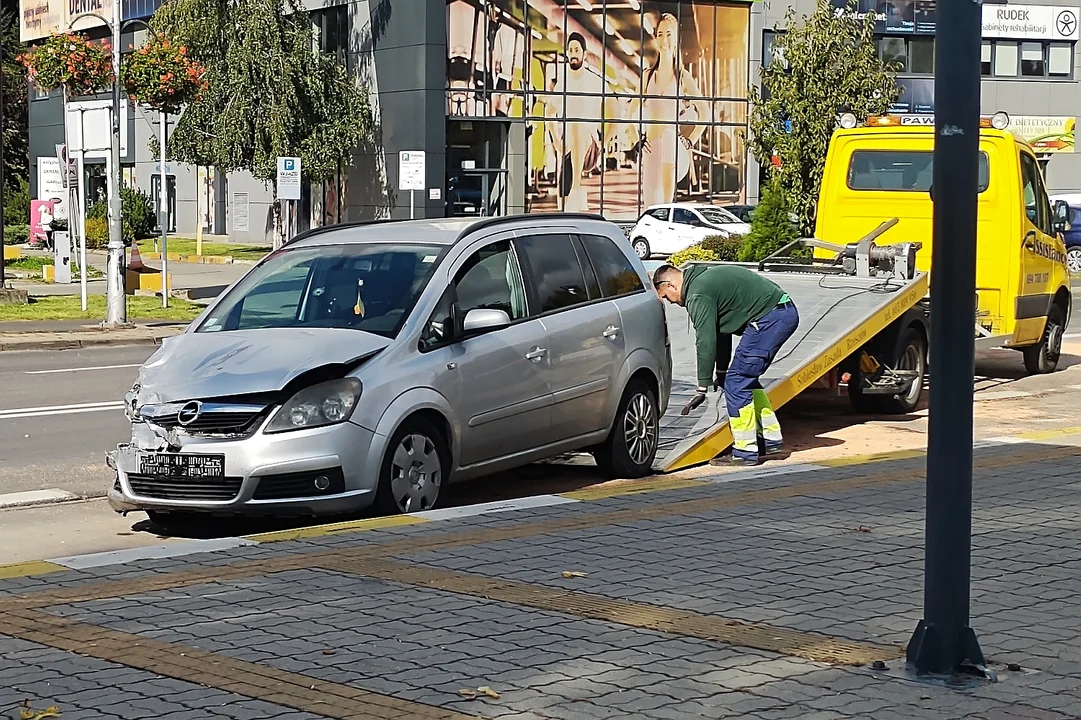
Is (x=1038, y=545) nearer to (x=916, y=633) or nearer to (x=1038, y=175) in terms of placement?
(x=916, y=633)

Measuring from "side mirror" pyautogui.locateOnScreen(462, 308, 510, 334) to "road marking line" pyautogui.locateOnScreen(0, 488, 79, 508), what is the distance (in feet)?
9.91

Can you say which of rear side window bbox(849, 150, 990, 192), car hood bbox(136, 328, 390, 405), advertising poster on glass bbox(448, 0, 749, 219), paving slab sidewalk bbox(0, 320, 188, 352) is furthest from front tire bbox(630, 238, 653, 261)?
car hood bbox(136, 328, 390, 405)

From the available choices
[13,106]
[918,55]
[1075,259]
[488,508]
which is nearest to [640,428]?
[488,508]

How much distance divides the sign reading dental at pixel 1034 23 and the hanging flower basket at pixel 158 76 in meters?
39.6

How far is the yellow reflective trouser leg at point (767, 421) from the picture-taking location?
11164 millimetres

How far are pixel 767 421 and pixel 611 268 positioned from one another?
5.59 ft

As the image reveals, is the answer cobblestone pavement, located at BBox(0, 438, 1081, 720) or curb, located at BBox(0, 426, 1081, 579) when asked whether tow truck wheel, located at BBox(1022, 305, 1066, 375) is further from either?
cobblestone pavement, located at BBox(0, 438, 1081, 720)

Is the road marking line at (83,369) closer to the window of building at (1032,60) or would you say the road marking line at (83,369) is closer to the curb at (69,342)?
the curb at (69,342)

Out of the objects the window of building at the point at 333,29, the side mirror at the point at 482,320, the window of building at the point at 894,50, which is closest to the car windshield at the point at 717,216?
the window of building at the point at 333,29

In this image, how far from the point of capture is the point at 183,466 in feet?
26.9

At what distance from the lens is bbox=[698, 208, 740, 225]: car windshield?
38969mm

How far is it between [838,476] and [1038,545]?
92.8 inches

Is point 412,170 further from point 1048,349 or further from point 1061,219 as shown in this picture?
point 1048,349

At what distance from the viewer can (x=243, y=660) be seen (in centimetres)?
539
